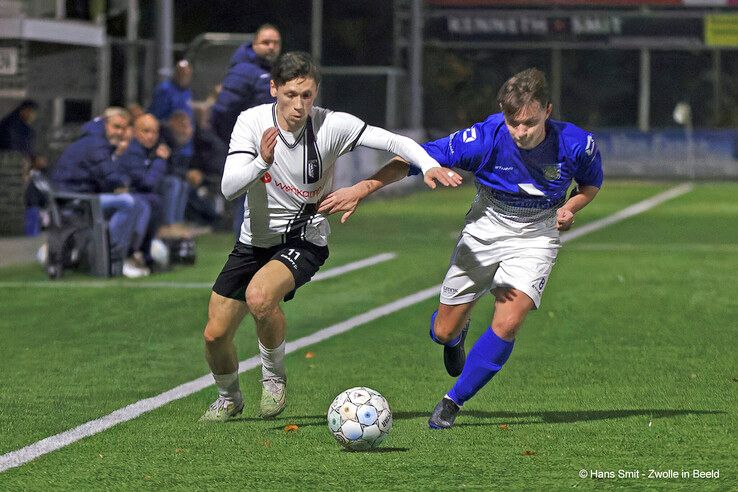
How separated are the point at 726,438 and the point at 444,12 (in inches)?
1366

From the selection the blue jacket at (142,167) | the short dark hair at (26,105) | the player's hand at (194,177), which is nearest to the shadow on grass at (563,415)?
the blue jacket at (142,167)

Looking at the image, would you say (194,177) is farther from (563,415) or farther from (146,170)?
(563,415)

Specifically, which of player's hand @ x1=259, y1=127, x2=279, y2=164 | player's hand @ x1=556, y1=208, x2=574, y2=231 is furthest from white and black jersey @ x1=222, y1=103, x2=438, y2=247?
player's hand @ x1=556, y1=208, x2=574, y2=231

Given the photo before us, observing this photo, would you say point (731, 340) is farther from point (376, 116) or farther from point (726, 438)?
point (376, 116)

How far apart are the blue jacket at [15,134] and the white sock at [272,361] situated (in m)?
12.9

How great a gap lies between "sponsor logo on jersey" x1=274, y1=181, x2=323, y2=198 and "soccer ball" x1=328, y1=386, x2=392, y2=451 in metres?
1.09

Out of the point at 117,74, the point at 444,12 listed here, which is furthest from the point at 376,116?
the point at 444,12

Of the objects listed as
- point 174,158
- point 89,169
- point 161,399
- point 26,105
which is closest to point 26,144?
point 26,105

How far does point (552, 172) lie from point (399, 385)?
1974mm

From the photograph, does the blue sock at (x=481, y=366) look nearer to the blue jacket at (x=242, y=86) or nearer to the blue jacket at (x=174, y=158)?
the blue jacket at (x=242, y=86)

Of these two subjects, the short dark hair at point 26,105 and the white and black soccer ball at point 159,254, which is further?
the short dark hair at point 26,105

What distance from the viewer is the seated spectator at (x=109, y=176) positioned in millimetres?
15883

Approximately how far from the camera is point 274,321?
8453mm

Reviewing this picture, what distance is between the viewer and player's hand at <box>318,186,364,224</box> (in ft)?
26.2
